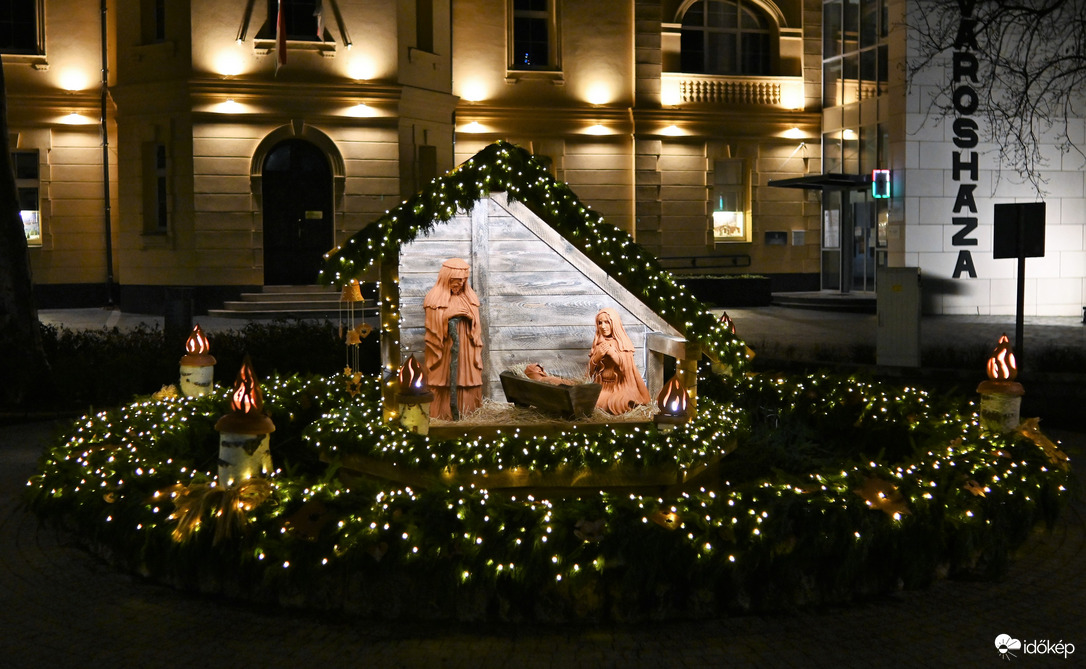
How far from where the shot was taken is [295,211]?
25219mm

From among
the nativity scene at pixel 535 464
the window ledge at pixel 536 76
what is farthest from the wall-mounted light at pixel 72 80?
the nativity scene at pixel 535 464

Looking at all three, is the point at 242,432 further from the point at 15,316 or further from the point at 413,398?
the point at 15,316

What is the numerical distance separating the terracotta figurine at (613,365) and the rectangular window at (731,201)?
22737 millimetres

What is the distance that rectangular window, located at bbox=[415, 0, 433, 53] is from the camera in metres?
26.5

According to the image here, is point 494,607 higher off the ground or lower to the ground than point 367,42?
lower

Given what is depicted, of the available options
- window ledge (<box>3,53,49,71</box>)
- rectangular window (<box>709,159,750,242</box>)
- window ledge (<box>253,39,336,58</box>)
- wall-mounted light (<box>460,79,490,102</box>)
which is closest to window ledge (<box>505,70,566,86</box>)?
wall-mounted light (<box>460,79,490,102</box>)

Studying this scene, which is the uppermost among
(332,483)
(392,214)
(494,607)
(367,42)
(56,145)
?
(367,42)

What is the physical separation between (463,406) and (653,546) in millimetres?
2949

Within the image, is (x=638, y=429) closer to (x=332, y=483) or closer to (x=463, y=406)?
(x=463, y=406)

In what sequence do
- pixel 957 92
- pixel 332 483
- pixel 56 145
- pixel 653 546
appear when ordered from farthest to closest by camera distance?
pixel 56 145, pixel 957 92, pixel 332 483, pixel 653 546

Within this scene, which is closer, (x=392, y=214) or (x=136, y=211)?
(x=392, y=214)

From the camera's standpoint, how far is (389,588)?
5.96 meters

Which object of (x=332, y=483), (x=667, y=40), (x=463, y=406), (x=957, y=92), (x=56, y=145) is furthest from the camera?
(x=667, y=40)

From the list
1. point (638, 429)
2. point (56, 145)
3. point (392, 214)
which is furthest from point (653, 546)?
point (56, 145)
